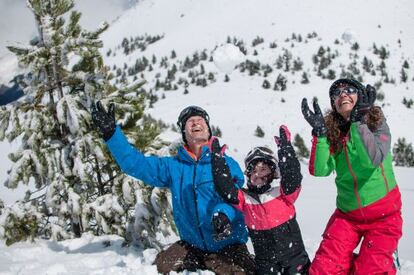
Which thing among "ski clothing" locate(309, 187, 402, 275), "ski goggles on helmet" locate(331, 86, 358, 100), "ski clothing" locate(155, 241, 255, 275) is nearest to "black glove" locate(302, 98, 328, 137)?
"ski goggles on helmet" locate(331, 86, 358, 100)

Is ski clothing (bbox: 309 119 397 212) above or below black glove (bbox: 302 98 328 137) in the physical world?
below

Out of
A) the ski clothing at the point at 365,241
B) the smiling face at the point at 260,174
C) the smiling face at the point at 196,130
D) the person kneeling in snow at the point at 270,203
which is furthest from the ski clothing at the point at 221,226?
the smiling face at the point at 196,130

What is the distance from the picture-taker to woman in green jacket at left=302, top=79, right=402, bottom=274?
115 inches

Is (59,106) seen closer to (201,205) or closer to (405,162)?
(201,205)

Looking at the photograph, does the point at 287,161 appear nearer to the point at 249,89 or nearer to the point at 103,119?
the point at 103,119

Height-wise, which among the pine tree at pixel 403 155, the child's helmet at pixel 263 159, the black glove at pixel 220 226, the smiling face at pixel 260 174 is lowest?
the pine tree at pixel 403 155

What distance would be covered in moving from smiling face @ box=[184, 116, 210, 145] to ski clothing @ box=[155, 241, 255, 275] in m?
0.92

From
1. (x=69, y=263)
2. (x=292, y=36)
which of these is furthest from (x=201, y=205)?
(x=292, y=36)

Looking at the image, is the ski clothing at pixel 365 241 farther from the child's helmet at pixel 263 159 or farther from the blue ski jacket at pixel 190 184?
the blue ski jacket at pixel 190 184

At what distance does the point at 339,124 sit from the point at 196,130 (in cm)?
117

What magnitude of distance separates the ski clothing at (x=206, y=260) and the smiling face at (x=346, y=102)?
1.37m

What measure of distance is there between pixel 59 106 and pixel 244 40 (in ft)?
69.6

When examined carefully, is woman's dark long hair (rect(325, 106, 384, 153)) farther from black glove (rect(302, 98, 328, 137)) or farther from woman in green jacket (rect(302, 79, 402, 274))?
black glove (rect(302, 98, 328, 137))

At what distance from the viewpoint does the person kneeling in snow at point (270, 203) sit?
3.09 metres
